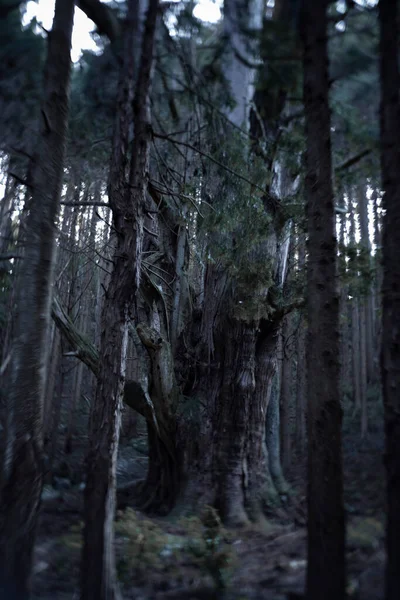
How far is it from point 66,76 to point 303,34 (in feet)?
9.19

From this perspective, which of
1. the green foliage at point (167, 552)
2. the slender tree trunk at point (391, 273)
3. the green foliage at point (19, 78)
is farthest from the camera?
the green foliage at point (19, 78)

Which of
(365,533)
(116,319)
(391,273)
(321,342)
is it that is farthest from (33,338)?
(365,533)

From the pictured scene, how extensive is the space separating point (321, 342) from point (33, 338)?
3013 millimetres

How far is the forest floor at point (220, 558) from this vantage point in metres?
4.79

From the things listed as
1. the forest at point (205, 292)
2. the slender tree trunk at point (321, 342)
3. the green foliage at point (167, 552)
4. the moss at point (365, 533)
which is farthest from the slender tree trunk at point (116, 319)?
the moss at point (365, 533)

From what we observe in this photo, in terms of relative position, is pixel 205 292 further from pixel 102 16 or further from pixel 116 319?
pixel 102 16

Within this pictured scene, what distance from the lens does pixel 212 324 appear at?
10.3 meters

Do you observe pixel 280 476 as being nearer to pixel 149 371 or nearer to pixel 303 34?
Answer: pixel 149 371

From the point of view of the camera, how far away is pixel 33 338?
547 centimetres

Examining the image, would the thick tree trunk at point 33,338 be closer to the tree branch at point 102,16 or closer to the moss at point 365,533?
the tree branch at point 102,16

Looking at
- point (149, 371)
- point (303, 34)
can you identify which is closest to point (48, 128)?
point (303, 34)

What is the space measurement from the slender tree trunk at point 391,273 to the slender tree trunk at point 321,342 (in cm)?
50

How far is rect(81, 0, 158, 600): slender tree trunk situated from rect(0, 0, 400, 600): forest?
0.08ft

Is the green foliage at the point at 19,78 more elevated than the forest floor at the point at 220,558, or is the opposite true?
the green foliage at the point at 19,78
